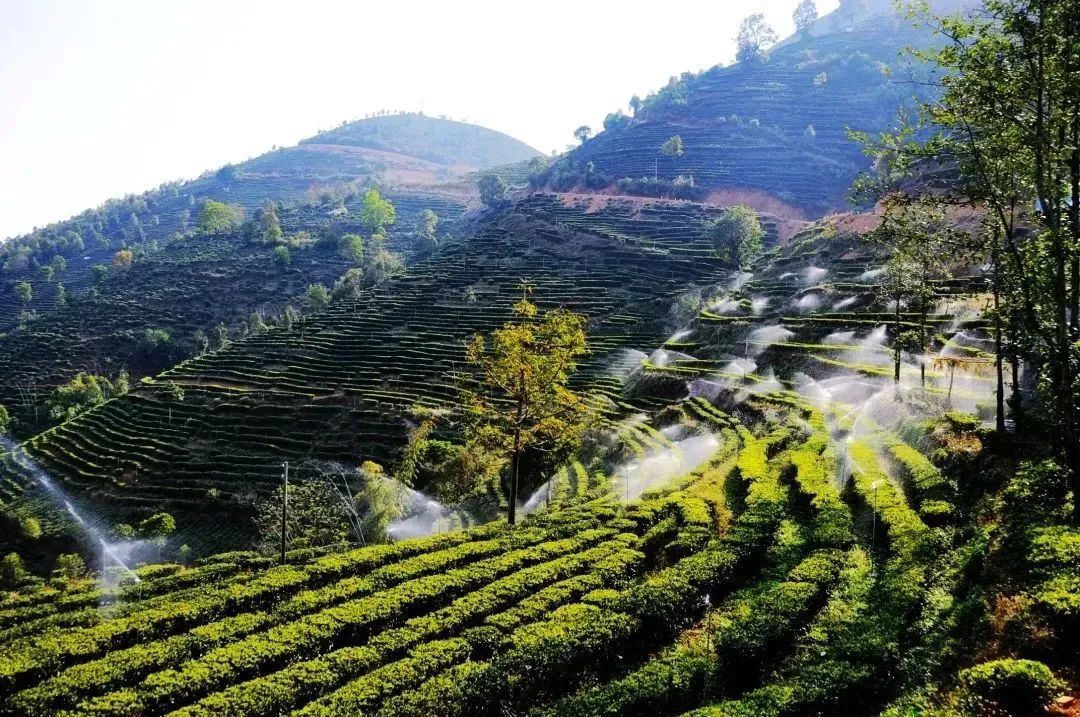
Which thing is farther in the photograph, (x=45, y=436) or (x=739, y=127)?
(x=739, y=127)

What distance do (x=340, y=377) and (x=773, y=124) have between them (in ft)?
430

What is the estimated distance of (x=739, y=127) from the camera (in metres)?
155

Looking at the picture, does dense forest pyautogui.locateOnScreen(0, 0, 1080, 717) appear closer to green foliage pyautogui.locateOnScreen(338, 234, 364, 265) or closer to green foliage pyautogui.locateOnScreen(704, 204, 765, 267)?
green foliage pyautogui.locateOnScreen(704, 204, 765, 267)

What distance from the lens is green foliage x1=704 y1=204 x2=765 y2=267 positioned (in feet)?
279

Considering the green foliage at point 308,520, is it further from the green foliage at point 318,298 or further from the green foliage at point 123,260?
the green foliage at point 123,260

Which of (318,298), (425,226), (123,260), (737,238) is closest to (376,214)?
(425,226)

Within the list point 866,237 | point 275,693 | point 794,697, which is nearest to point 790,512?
point 794,697

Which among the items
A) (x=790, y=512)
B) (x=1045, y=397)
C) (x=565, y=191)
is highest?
(x=565, y=191)

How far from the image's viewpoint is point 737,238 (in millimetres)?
85312

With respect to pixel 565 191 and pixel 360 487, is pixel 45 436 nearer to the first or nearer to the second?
pixel 360 487

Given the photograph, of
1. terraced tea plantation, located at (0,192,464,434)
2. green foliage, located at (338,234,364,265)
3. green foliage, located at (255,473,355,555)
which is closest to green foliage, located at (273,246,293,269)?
terraced tea plantation, located at (0,192,464,434)

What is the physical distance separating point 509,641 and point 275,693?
5.01m

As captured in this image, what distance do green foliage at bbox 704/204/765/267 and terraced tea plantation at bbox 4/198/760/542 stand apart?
3.05 m

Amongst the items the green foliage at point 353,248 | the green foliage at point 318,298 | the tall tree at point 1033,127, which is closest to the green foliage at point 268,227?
the green foliage at point 353,248
